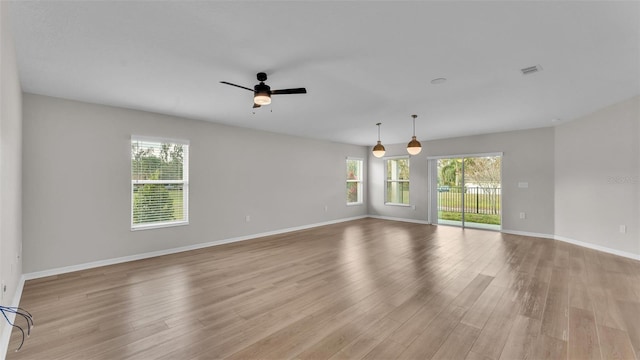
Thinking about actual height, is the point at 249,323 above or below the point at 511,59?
below

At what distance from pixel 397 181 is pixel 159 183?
6767 millimetres

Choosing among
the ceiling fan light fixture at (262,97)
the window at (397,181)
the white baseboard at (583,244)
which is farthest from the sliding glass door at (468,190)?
the ceiling fan light fixture at (262,97)

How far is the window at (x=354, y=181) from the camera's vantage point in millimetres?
9055

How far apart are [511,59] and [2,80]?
4449mm

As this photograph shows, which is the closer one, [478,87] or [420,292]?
[420,292]

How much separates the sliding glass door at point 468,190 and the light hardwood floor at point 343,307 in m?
2.57

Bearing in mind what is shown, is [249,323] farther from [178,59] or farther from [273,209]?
[273,209]

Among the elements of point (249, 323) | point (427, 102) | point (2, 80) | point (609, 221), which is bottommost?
point (249, 323)

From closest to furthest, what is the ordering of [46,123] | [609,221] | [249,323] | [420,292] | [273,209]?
[249,323] → [420,292] → [46,123] → [609,221] → [273,209]

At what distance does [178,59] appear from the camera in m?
2.76

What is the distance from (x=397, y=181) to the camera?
8.87 m

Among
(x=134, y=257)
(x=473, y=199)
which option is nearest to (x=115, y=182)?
(x=134, y=257)

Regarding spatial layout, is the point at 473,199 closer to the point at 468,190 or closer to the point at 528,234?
the point at 468,190

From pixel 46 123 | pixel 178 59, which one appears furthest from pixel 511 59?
pixel 46 123
